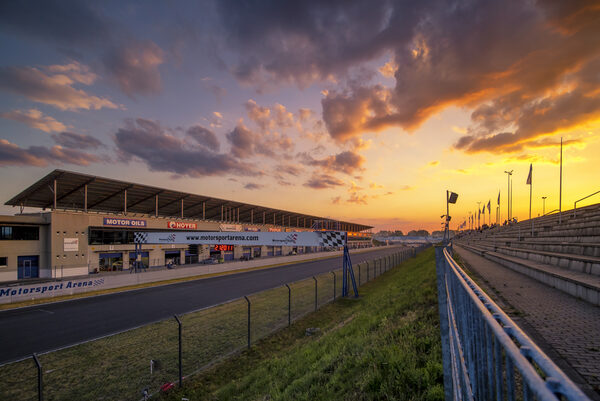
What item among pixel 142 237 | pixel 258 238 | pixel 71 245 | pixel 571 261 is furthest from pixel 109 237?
pixel 571 261

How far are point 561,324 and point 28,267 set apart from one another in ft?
124

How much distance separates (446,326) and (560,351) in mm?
2760

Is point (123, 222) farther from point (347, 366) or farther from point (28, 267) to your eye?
point (347, 366)

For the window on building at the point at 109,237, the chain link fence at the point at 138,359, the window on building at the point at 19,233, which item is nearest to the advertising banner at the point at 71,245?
the window on building at the point at 19,233

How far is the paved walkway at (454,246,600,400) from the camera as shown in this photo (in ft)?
12.7

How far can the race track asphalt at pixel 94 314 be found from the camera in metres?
Result: 11.2

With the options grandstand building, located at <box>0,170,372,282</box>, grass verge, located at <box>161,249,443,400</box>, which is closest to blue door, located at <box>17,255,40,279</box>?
grandstand building, located at <box>0,170,372,282</box>

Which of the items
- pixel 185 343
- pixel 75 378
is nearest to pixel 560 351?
pixel 185 343

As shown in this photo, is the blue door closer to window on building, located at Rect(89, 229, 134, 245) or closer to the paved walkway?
window on building, located at Rect(89, 229, 134, 245)

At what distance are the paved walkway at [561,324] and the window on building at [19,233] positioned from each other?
36.2 m

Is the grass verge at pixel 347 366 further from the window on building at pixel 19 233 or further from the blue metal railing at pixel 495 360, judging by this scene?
the window on building at pixel 19 233

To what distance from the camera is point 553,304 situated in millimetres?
6934

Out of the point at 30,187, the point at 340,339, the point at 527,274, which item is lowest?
the point at 340,339

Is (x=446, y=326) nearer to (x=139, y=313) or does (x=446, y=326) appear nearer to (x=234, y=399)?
(x=234, y=399)
